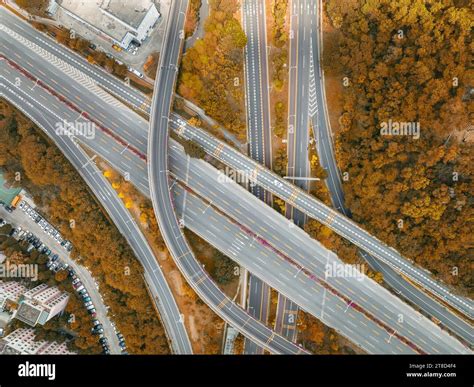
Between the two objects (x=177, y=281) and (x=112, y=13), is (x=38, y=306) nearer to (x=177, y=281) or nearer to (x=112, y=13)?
(x=177, y=281)

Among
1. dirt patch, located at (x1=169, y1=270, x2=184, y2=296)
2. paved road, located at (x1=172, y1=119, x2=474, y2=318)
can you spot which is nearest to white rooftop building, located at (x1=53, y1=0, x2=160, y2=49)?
paved road, located at (x1=172, y1=119, x2=474, y2=318)

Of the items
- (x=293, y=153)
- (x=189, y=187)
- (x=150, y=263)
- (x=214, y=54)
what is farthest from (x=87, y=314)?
(x=214, y=54)

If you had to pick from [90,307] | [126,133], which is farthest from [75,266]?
[126,133]

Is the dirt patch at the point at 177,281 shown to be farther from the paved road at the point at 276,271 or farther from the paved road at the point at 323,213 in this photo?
the paved road at the point at 323,213

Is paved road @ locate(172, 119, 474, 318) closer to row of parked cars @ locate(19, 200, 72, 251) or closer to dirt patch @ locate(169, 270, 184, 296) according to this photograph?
dirt patch @ locate(169, 270, 184, 296)

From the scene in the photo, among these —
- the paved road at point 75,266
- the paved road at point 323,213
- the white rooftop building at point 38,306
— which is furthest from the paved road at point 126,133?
the white rooftop building at point 38,306

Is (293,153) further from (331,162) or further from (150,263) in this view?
(150,263)
